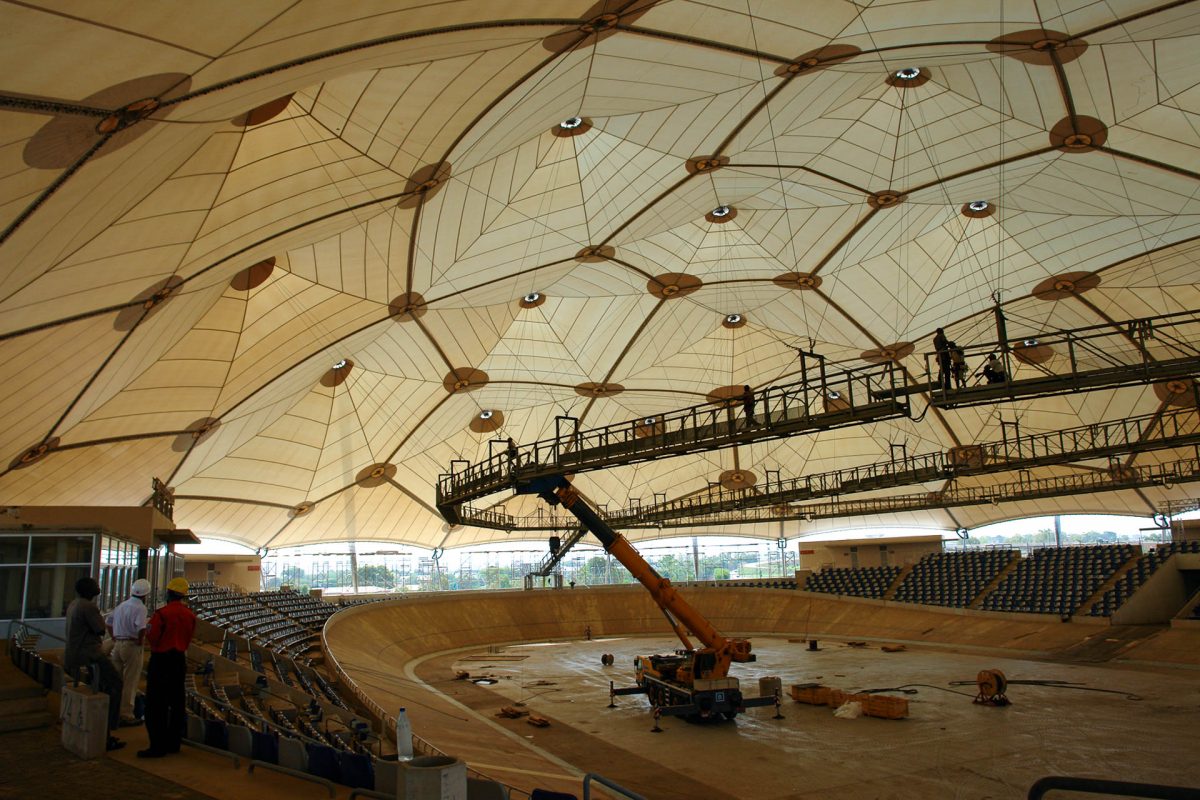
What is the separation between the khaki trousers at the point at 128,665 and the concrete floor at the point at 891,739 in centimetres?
1257

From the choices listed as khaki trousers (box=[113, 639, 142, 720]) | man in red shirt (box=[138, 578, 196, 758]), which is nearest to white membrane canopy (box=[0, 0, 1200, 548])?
man in red shirt (box=[138, 578, 196, 758])

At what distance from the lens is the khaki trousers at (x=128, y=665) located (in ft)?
39.0

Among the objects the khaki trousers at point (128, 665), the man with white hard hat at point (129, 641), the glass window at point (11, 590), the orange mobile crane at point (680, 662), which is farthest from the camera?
the orange mobile crane at point (680, 662)

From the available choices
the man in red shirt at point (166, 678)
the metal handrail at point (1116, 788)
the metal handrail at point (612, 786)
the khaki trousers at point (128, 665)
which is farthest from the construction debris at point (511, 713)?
the metal handrail at point (1116, 788)

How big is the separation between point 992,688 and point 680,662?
11.3 metres

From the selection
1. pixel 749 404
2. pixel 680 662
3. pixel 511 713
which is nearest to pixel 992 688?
pixel 680 662

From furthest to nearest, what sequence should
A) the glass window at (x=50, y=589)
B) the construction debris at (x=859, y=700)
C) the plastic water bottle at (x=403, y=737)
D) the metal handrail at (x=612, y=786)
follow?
the construction debris at (x=859, y=700) → the glass window at (x=50, y=589) → the plastic water bottle at (x=403, y=737) → the metal handrail at (x=612, y=786)

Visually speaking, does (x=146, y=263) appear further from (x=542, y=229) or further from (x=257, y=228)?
(x=542, y=229)

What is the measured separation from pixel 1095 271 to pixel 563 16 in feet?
114

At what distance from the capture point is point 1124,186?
34500mm

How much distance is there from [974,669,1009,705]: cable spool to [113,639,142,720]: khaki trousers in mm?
28589

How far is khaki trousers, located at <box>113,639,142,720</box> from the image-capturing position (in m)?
11.9

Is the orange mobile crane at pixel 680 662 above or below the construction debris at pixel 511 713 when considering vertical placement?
above

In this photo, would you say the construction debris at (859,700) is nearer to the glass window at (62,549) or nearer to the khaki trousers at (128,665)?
the khaki trousers at (128,665)
